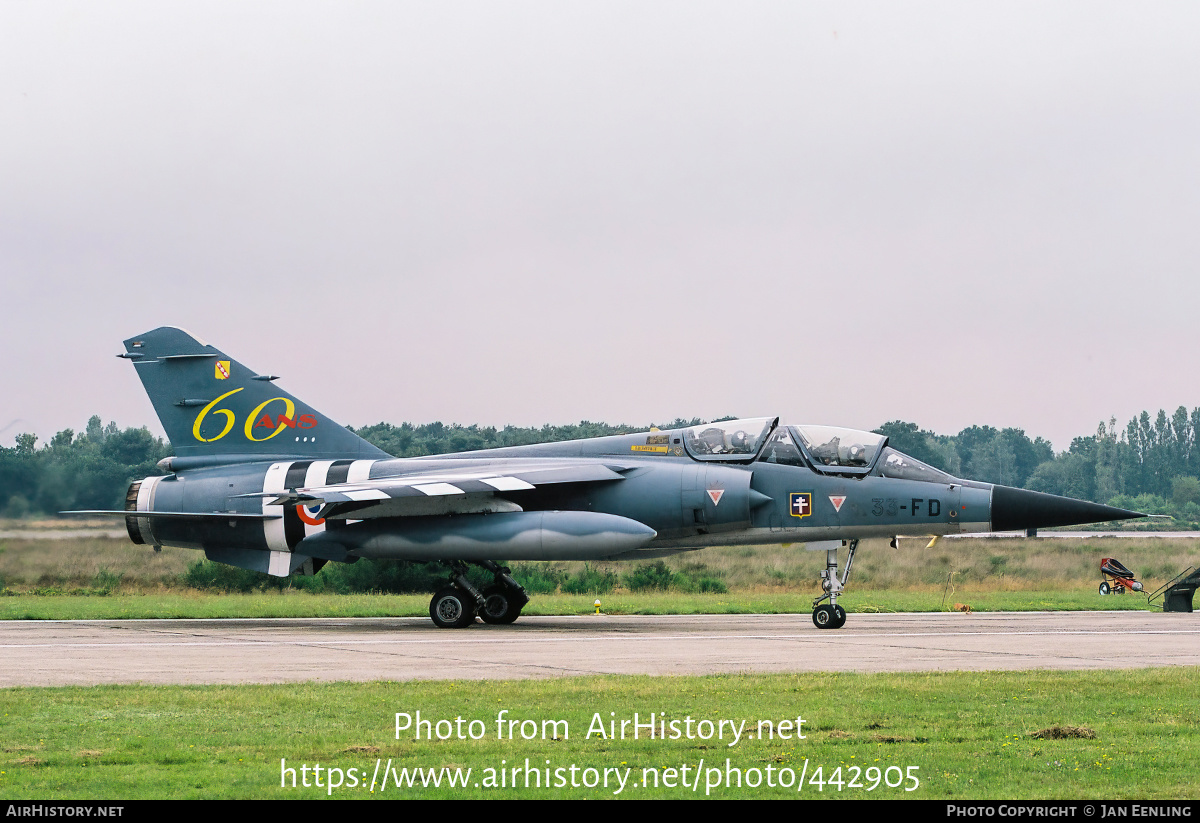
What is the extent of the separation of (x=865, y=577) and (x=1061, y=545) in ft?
71.6

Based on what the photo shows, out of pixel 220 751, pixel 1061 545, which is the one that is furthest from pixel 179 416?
pixel 1061 545

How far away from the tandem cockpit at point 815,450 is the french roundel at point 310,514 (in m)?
6.26

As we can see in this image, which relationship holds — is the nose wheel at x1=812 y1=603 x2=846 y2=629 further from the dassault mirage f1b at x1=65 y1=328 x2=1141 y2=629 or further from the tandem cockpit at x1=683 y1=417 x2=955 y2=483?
the tandem cockpit at x1=683 y1=417 x2=955 y2=483

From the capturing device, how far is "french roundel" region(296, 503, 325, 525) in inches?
789

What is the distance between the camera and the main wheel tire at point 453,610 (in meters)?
19.3

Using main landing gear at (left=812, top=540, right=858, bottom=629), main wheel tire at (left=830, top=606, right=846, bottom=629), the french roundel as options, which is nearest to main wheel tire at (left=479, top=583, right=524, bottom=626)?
the french roundel

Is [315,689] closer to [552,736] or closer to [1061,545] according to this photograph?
[552,736]

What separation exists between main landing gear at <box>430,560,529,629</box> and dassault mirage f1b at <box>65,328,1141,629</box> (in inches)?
0.9

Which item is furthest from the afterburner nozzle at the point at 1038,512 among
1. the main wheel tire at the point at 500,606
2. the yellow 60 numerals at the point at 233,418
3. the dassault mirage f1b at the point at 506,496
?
the yellow 60 numerals at the point at 233,418

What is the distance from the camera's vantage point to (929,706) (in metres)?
9.84

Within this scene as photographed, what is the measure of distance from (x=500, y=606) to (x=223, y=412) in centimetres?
605

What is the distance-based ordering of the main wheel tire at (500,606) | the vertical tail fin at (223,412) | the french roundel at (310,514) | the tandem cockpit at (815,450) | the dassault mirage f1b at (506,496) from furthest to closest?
→ 1. the vertical tail fin at (223,412)
2. the main wheel tire at (500,606)
3. the french roundel at (310,514)
4. the tandem cockpit at (815,450)
5. the dassault mirage f1b at (506,496)

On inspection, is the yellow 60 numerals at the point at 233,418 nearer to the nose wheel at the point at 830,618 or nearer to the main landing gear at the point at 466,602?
the main landing gear at the point at 466,602

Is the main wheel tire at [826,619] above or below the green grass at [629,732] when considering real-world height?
below
